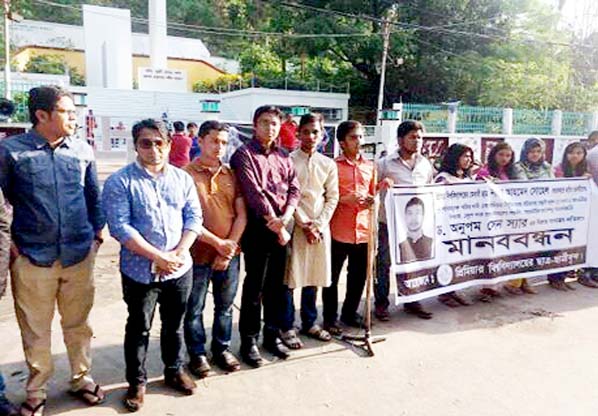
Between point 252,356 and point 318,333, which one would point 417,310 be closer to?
point 318,333

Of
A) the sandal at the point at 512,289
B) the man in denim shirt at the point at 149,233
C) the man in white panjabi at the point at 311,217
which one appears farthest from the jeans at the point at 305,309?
the sandal at the point at 512,289

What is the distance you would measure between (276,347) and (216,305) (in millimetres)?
556

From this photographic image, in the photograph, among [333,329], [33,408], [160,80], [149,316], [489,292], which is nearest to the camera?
[33,408]

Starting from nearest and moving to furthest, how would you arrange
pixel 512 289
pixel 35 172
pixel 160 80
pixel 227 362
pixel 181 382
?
1. pixel 35 172
2. pixel 181 382
3. pixel 227 362
4. pixel 512 289
5. pixel 160 80

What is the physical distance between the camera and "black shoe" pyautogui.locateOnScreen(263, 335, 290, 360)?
3.44m

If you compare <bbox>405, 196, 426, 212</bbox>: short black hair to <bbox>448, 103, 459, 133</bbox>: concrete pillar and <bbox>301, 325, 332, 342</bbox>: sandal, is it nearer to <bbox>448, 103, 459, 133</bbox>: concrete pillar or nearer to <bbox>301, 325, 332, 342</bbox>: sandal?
<bbox>301, 325, 332, 342</bbox>: sandal

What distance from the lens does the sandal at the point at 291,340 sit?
11.8 feet

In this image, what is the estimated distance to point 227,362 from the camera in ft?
10.7

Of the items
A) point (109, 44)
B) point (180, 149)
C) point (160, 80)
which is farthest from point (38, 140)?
point (109, 44)

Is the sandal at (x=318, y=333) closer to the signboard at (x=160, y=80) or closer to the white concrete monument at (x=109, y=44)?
the signboard at (x=160, y=80)

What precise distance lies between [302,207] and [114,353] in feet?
5.40

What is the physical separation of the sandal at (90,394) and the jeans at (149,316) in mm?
174

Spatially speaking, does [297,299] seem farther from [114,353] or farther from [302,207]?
[114,353]

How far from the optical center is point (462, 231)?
14.6 feet
